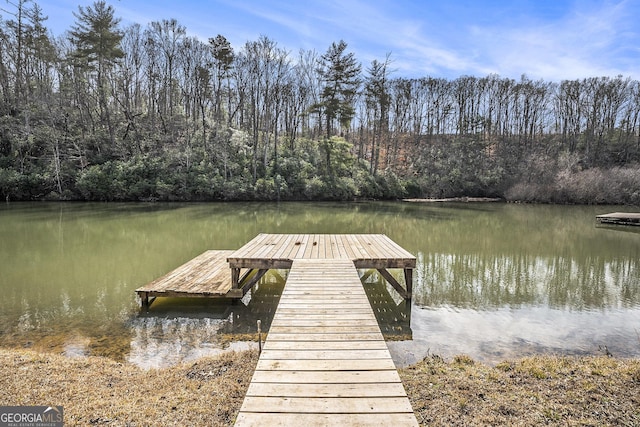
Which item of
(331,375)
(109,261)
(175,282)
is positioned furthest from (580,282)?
(109,261)

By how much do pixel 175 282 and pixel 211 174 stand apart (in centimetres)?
2318

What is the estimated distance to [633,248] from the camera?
12.4m

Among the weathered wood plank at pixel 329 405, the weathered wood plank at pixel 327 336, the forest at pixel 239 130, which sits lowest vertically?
the weathered wood plank at pixel 327 336

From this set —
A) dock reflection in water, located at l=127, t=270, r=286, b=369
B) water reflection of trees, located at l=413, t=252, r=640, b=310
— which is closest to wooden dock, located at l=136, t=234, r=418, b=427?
dock reflection in water, located at l=127, t=270, r=286, b=369

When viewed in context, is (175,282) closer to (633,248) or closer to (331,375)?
(331,375)

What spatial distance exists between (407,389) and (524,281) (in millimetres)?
6345

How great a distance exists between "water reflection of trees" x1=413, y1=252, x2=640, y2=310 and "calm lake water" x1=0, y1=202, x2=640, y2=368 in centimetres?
3

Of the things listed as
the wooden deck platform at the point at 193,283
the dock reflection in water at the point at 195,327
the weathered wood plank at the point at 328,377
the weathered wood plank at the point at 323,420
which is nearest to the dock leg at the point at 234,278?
the wooden deck platform at the point at 193,283

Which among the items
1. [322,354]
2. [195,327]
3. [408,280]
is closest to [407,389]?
[322,354]

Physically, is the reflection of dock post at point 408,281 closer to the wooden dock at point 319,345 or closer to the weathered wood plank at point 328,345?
the wooden dock at point 319,345

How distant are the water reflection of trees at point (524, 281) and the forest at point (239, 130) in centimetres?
2121

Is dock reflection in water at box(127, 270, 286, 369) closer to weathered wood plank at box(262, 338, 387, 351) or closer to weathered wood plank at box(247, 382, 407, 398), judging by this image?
weathered wood plank at box(262, 338, 387, 351)

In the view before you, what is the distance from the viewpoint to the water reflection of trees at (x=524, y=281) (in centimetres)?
698

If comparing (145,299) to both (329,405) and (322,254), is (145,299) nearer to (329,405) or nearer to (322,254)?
(322,254)
